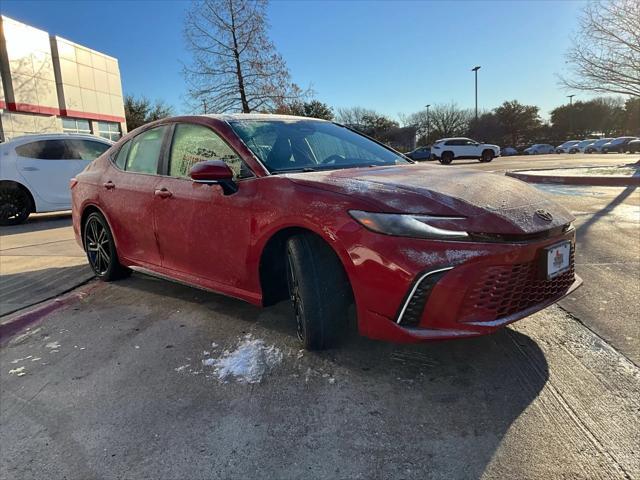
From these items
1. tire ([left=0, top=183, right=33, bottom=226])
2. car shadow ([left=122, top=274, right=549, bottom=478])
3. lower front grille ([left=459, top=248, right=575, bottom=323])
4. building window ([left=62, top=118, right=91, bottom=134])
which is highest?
building window ([left=62, top=118, right=91, bottom=134])

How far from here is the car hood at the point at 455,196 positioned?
2219mm

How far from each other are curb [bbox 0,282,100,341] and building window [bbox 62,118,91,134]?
21716mm

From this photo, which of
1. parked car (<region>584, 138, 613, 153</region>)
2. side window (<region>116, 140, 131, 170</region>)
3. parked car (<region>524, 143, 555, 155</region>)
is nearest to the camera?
side window (<region>116, 140, 131, 170</region>)

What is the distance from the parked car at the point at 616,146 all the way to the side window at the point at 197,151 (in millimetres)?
51445

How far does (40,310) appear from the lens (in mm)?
3811

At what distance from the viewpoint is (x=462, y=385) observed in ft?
7.65

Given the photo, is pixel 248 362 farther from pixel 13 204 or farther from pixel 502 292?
A: pixel 13 204

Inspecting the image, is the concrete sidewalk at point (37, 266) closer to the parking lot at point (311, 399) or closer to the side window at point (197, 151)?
the parking lot at point (311, 399)

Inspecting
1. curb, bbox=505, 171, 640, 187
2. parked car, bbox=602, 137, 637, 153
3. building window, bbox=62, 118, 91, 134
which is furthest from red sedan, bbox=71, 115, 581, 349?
parked car, bbox=602, 137, 637, 153

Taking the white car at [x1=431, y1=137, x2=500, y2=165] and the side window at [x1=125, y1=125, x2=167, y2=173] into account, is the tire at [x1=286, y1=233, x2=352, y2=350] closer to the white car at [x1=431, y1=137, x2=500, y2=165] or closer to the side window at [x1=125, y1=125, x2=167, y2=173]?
the side window at [x1=125, y1=125, x2=167, y2=173]

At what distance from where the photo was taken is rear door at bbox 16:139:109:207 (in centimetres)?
870

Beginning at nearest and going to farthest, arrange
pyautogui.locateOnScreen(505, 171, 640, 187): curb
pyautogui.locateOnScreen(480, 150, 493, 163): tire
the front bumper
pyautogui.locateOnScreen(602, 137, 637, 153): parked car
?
1. the front bumper
2. pyautogui.locateOnScreen(505, 171, 640, 187): curb
3. pyautogui.locateOnScreen(480, 150, 493, 163): tire
4. pyautogui.locateOnScreen(602, 137, 637, 153): parked car

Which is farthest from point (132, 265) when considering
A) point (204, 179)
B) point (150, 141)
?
point (204, 179)

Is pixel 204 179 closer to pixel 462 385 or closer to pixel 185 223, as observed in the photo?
pixel 185 223
